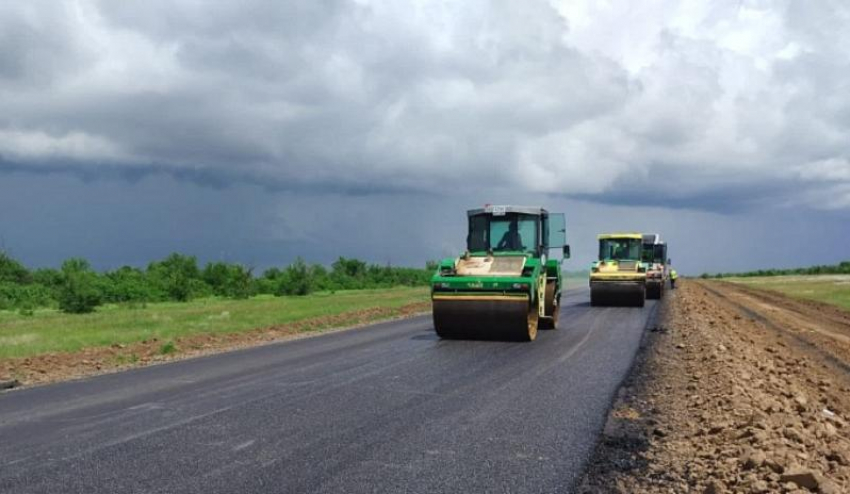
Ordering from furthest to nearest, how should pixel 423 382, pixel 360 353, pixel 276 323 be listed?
pixel 276 323
pixel 360 353
pixel 423 382

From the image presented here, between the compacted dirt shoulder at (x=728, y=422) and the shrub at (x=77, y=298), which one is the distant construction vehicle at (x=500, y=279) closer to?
the compacted dirt shoulder at (x=728, y=422)

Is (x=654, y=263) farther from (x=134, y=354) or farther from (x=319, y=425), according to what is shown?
(x=319, y=425)

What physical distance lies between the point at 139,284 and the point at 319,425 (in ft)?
147

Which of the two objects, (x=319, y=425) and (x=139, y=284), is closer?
Result: (x=319, y=425)

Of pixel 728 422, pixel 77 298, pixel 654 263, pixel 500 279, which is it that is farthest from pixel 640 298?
pixel 77 298

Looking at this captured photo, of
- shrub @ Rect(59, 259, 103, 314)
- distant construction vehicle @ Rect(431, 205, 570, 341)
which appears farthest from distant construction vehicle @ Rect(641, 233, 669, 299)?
shrub @ Rect(59, 259, 103, 314)

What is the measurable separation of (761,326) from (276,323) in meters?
16.0

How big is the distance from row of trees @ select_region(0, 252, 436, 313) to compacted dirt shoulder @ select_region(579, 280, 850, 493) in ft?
102

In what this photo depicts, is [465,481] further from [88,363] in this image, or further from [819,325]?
[819,325]

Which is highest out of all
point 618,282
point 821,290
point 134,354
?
point 618,282

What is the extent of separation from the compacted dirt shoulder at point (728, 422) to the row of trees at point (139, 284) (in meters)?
31.2

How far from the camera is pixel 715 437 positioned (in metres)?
7.07

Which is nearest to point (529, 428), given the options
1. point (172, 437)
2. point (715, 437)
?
point (715, 437)

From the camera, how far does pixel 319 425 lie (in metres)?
7.69
